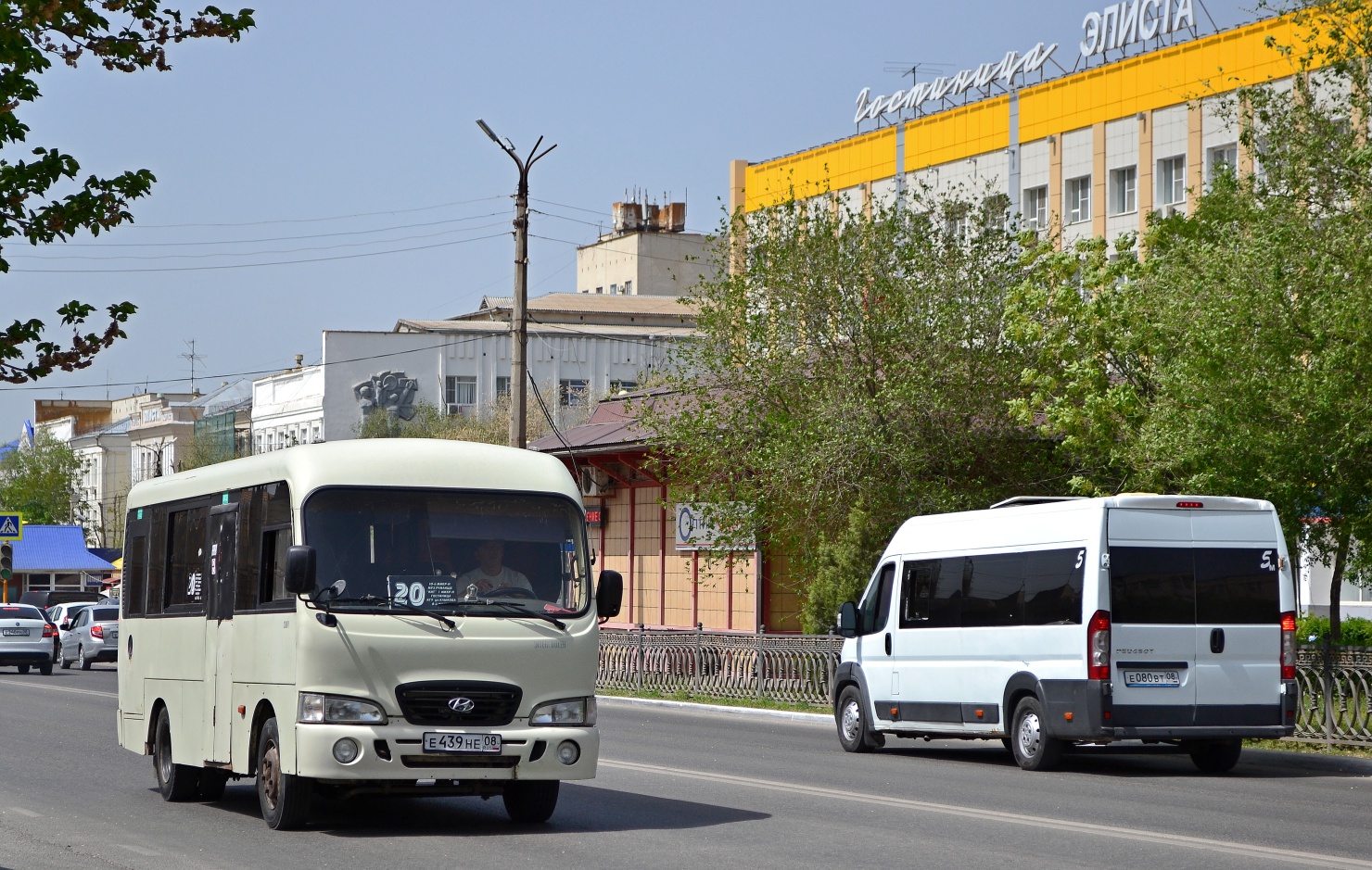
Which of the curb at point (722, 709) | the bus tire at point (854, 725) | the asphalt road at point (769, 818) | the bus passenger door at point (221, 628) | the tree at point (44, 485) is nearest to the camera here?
the asphalt road at point (769, 818)

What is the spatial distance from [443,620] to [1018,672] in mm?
7767

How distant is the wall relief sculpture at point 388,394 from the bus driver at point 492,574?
75.7m

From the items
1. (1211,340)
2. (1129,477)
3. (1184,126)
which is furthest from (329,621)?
(1184,126)

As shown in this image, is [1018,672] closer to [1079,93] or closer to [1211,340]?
[1211,340]

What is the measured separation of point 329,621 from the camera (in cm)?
1182

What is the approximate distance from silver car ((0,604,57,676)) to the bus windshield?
33171 millimetres

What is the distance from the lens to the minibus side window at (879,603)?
67.5 ft

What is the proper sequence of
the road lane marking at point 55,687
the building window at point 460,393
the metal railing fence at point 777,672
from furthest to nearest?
the building window at point 460,393
the road lane marking at point 55,687
the metal railing fence at point 777,672

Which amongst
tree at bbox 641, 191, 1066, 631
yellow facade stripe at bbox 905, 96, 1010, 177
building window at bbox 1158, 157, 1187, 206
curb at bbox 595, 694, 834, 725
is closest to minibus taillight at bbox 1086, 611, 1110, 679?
curb at bbox 595, 694, 834, 725

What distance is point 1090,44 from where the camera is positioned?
6238 centimetres

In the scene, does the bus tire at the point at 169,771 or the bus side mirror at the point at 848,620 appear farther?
the bus side mirror at the point at 848,620

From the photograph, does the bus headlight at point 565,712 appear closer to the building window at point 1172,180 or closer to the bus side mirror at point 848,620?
the bus side mirror at point 848,620

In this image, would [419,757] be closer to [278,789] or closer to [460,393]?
[278,789]

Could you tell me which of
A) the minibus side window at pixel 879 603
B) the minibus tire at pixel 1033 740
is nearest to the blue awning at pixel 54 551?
the minibus side window at pixel 879 603
